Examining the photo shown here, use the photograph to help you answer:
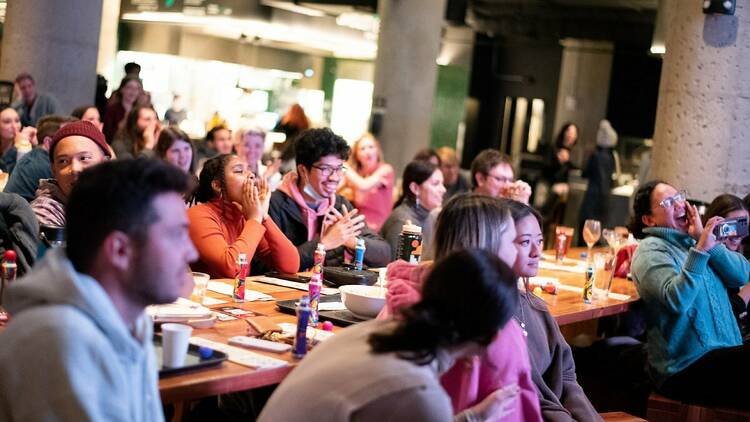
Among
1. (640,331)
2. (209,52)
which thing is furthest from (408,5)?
(640,331)

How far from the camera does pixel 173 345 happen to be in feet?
8.91

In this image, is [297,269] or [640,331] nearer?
[297,269]

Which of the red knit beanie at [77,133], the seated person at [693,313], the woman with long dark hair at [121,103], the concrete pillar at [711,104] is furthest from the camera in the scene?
the woman with long dark hair at [121,103]

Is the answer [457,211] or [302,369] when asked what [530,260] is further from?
[302,369]

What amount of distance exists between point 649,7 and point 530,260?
40.8 feet

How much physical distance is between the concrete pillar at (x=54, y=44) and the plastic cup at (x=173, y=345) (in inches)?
275

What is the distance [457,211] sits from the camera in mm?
3082

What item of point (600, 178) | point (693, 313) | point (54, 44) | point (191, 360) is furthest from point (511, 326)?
point (600, 178)

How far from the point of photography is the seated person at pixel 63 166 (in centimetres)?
392

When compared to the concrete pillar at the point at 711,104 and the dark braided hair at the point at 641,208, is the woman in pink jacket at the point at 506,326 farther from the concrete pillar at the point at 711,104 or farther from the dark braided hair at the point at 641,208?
the concrete pillar at the point at 711,104

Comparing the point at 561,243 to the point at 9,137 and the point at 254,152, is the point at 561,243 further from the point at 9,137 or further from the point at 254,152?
the point at 9,137

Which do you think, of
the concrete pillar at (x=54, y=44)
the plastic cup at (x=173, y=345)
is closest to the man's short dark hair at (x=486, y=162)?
the plastic cup at (x=173, y=345)

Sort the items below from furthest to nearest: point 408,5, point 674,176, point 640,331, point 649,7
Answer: point 649,7 → point 408,5 → point 674,176 → point 640,331

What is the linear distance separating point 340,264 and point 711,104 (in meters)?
3.11
